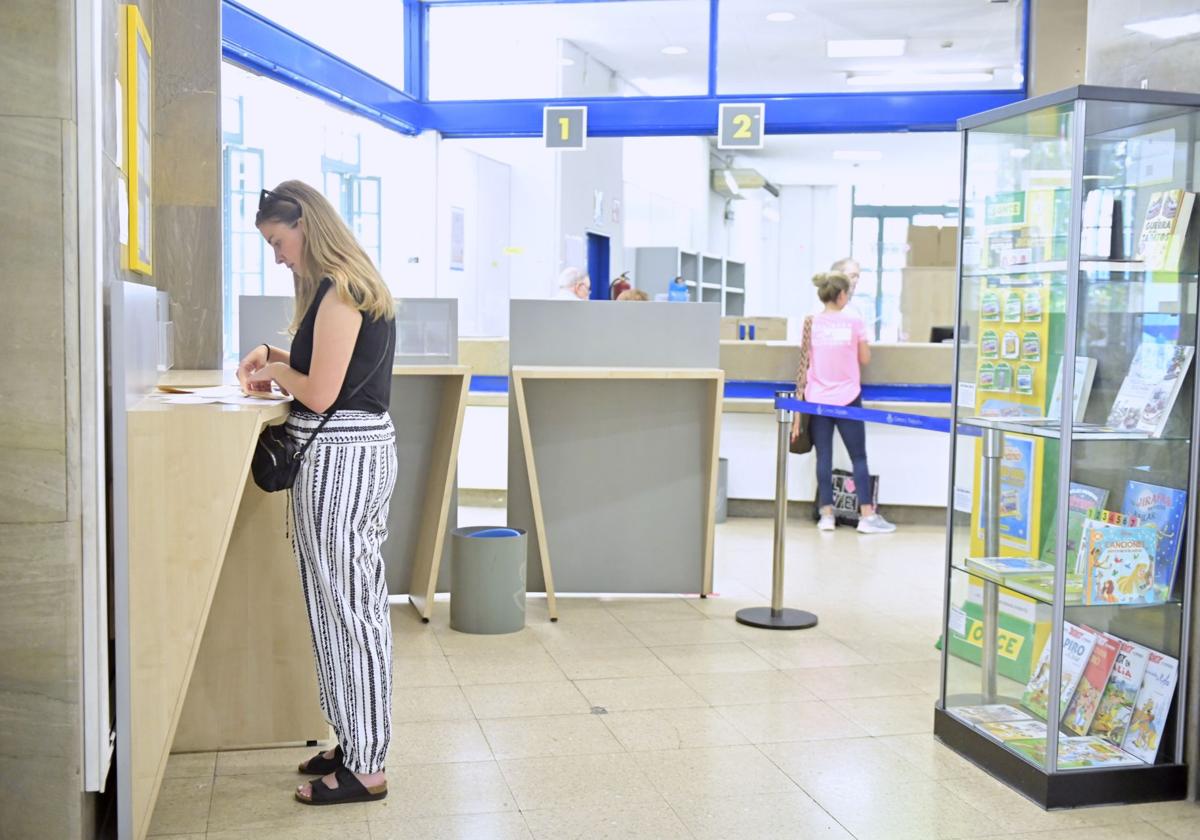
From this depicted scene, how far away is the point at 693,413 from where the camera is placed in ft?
17.5

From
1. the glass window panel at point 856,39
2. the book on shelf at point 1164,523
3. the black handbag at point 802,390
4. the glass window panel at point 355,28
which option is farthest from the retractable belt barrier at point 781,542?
the glass window panel at point 856,39

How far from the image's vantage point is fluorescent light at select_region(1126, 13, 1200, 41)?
311cm

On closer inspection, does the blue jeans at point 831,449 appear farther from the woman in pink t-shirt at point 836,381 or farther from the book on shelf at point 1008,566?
the book on shelf at point 1008,566

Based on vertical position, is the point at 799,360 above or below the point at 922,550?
above

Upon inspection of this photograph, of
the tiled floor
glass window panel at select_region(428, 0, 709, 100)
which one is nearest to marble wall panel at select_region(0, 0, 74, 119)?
the tiled floor

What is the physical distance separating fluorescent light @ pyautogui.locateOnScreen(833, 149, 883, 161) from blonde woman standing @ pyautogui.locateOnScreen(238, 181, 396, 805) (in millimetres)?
15231

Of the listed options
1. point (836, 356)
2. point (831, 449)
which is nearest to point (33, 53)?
point (836, 356)

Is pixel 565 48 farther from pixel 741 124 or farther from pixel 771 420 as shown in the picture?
pixel 771 420

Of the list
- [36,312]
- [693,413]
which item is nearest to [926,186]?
[693,413]

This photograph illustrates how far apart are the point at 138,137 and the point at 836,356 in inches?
175

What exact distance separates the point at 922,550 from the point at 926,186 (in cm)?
1555

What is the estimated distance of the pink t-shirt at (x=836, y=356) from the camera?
6.97m

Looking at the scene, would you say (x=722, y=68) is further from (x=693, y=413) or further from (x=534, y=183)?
(x=693, y=413)

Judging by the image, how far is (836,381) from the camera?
7004 millimetres
